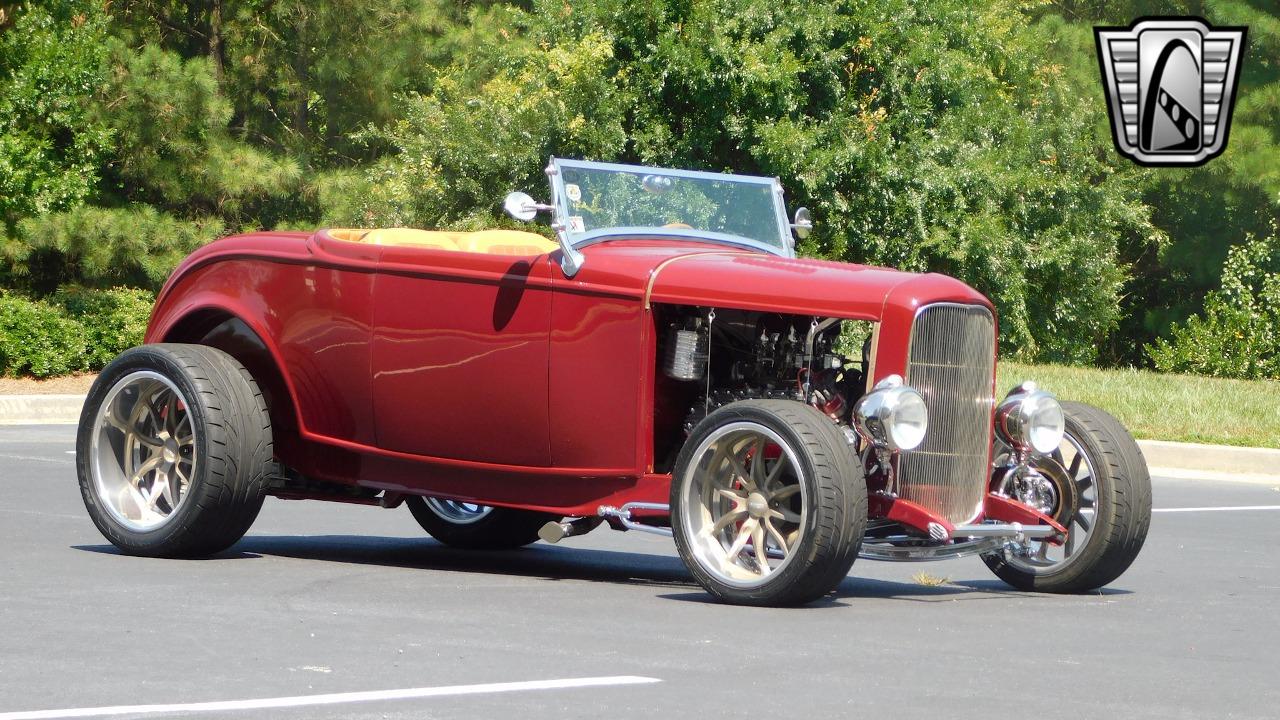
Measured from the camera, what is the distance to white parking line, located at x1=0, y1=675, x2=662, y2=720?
15.8 ft

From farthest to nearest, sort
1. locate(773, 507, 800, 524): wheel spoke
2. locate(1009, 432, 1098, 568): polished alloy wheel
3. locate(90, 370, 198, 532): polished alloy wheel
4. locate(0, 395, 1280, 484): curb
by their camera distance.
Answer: locate(0, 395, 1280, 484): curb, locate(90, 370, 198, 532): polished alloy wheel, locate(1009, 432, 1098, 568): polished alloy wheel, locate(773, 507, 800, 524): wheel spoke

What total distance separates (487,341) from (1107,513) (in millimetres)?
2866

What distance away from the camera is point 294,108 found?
3653 centimetres

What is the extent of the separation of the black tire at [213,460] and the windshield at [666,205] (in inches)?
68.4

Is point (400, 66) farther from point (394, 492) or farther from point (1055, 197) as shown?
point (394, 492)

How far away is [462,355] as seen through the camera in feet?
27.5

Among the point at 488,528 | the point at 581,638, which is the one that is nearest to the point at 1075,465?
the point at 581,638

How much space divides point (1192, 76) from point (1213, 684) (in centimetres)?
2811

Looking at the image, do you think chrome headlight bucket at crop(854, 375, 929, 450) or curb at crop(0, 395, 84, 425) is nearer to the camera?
chrome headlight bucket at crop(854, 375, 929, 450)

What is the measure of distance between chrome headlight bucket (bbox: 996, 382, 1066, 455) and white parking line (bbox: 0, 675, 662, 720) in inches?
120

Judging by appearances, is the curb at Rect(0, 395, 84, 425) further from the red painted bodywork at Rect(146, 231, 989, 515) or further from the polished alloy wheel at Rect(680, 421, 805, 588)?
the polished alloy wheel at Rect(680, 421, 805, 588)
